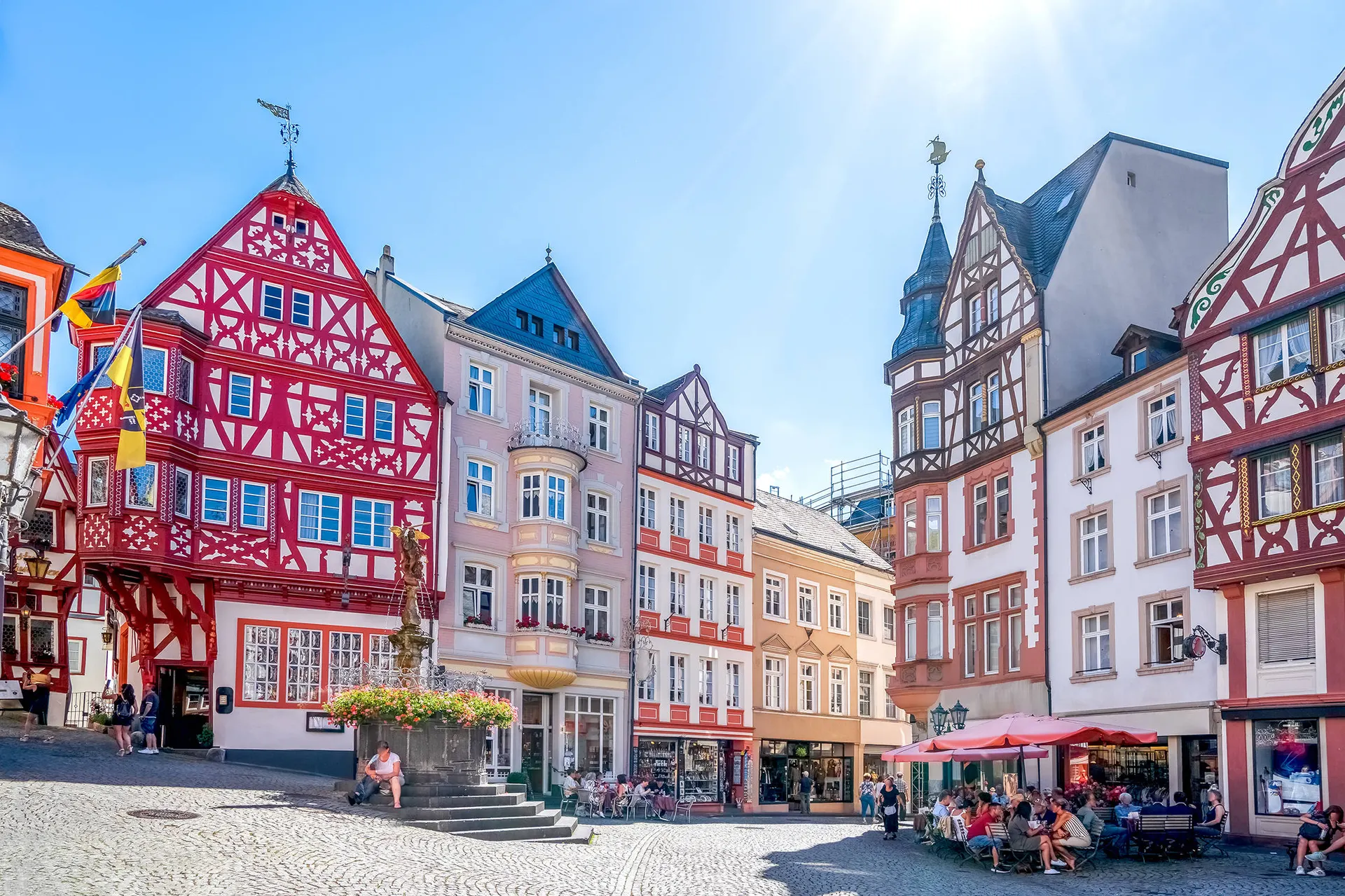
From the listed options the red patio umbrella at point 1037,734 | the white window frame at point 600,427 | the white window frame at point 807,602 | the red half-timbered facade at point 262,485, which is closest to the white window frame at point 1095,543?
the red patio umbrella at point 1037,734

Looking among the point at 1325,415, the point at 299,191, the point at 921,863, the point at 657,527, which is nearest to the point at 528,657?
the point at 657,527

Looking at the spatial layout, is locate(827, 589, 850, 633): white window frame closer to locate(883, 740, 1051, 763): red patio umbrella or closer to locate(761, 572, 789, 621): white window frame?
locate(761, 572, 789, 621): white window frame

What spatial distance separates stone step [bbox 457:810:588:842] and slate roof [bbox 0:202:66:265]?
708 inches

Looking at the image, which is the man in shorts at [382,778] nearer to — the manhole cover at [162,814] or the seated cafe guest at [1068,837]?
the manhole cover at [162,814]

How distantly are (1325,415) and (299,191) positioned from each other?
79.2 feet

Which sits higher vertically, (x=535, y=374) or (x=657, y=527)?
(x=535, y=374)

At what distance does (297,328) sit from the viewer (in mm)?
36125

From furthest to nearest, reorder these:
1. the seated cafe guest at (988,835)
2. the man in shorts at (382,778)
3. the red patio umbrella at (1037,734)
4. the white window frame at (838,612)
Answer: the white window frame at (838,612), the red patio umbrella at (1037,734), the seated cafe guest at (988,835), the man in shorts at (382,778)

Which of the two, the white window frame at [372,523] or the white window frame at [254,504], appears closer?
the white window frame at [254,504]

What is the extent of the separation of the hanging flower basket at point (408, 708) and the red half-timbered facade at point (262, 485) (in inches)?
453

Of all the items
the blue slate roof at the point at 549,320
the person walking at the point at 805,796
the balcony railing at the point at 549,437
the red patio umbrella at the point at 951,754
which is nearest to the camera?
the red patio umbrella at the point at 951,754

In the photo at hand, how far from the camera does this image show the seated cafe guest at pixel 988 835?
2245 cm

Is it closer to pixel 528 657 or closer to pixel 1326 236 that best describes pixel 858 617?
pixel 528 657

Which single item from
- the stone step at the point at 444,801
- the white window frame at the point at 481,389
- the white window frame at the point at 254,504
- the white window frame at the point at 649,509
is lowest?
the stone step at the point at 444,801
